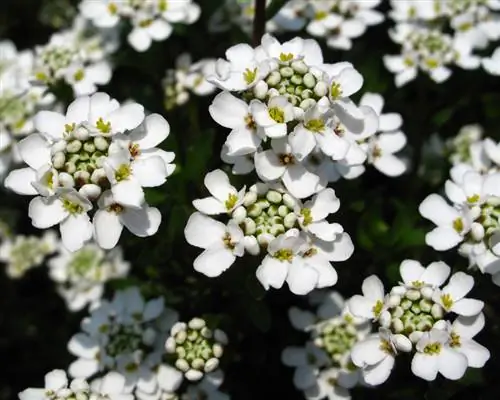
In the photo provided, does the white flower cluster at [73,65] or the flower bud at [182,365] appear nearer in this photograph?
the flower bud at [182,365]

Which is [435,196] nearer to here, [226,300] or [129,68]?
[226,300]

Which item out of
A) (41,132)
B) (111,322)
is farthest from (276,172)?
Result: (111,322)

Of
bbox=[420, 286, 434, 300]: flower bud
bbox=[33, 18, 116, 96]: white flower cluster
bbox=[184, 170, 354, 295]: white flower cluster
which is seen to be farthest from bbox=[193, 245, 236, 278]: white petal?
Result: bbox=[33, 18, 116, 96]: white flower cluster

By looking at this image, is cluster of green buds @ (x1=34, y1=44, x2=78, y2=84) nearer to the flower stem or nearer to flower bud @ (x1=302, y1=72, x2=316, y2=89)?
the flower stem

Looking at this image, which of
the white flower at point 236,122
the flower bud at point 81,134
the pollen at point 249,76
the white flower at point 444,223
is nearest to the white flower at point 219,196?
the white flower at point 236,122

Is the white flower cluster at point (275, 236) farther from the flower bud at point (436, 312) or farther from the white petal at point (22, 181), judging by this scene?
the white petal at point (22, 181)

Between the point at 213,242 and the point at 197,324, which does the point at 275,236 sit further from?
the point at 197,324
